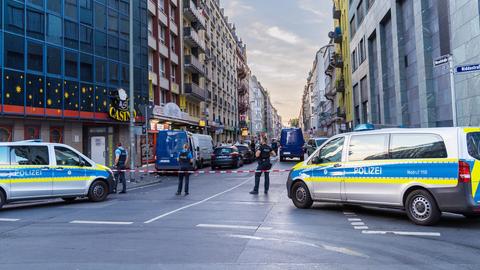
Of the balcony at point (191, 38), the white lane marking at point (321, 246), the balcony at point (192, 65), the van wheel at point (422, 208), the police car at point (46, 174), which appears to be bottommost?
the white lane marking at point (321, 246)

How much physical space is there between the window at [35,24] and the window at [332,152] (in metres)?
17.9

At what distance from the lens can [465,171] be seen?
7742mm

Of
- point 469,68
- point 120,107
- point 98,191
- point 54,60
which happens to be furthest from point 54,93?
point 469,68

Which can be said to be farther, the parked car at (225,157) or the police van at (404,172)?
the parked car at (225,157)

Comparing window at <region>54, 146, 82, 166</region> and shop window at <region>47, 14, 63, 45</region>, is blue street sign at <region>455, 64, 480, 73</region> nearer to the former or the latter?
window at <region>54, 146, 82, 166</region>

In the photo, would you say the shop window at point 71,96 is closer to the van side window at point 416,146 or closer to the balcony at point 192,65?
the van side window at point 416,146

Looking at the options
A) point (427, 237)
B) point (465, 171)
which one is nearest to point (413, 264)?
point (427, 237)

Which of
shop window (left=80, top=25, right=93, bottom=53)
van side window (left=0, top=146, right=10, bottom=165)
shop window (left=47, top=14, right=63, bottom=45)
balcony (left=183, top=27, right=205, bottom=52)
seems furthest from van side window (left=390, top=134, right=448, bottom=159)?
balcony (left=183, top=27, right=205, bottom=52)

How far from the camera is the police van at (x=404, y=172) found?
7.82 m

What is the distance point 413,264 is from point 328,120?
7050cm

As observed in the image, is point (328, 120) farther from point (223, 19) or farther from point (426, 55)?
point (426, 55)

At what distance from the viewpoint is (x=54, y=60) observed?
2355 cm

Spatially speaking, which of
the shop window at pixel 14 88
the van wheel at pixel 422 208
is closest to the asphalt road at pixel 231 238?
the van wheel at pixel 422 208

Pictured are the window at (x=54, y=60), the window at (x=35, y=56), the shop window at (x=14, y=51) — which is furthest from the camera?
the window at (x=54, y=60)
